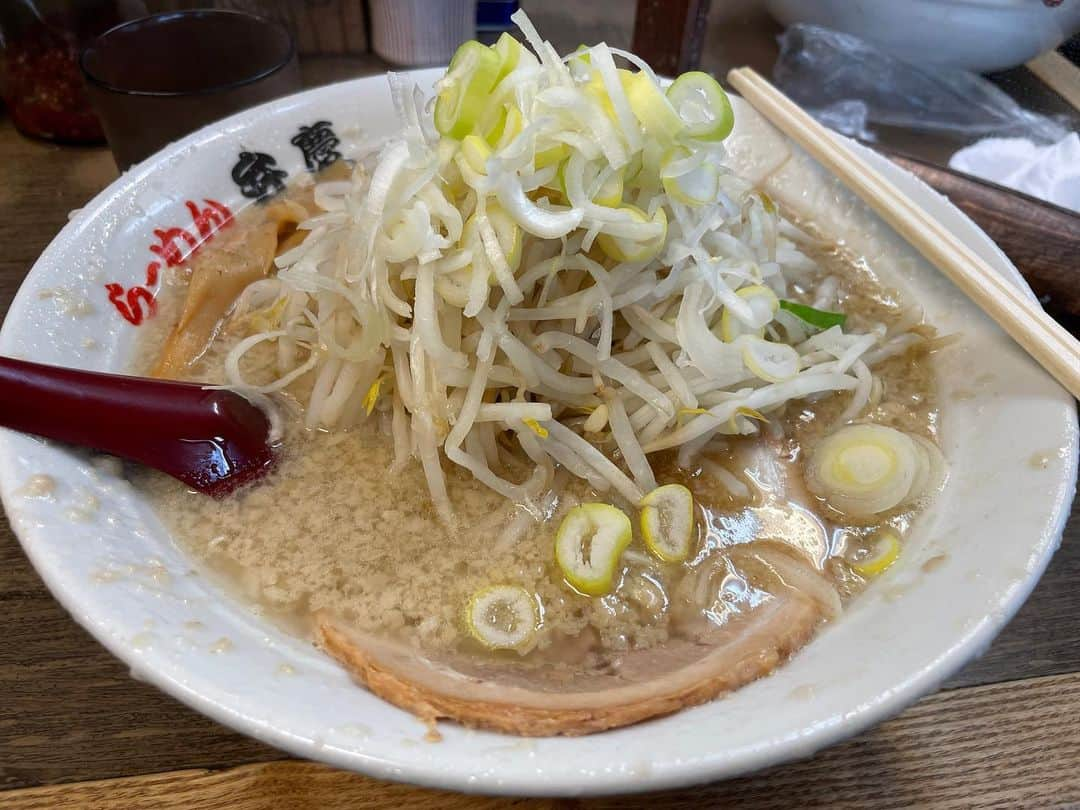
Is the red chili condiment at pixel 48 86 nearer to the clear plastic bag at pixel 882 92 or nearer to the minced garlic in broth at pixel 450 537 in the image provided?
the minced garlic in broth at pixel 450 537

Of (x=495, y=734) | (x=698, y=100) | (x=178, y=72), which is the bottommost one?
(x=495, y=734)

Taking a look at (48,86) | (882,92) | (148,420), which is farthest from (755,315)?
(48,86)

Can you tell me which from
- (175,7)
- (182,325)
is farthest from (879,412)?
(175,7)

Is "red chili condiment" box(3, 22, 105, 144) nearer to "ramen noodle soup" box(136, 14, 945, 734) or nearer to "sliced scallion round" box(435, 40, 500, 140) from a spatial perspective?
"ramen noodle soup" box(136, 14, 945, 734)

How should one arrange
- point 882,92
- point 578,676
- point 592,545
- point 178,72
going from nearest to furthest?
1. point 578,676
2. point 592,545
3. point 178,72
4. point 882,92

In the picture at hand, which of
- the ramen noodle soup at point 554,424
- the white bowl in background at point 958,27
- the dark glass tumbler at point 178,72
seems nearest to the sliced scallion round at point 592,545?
the ramen noodle soup at point 554,424

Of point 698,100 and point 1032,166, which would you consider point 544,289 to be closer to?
point 698,100

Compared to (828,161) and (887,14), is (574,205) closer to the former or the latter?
(828,161)
